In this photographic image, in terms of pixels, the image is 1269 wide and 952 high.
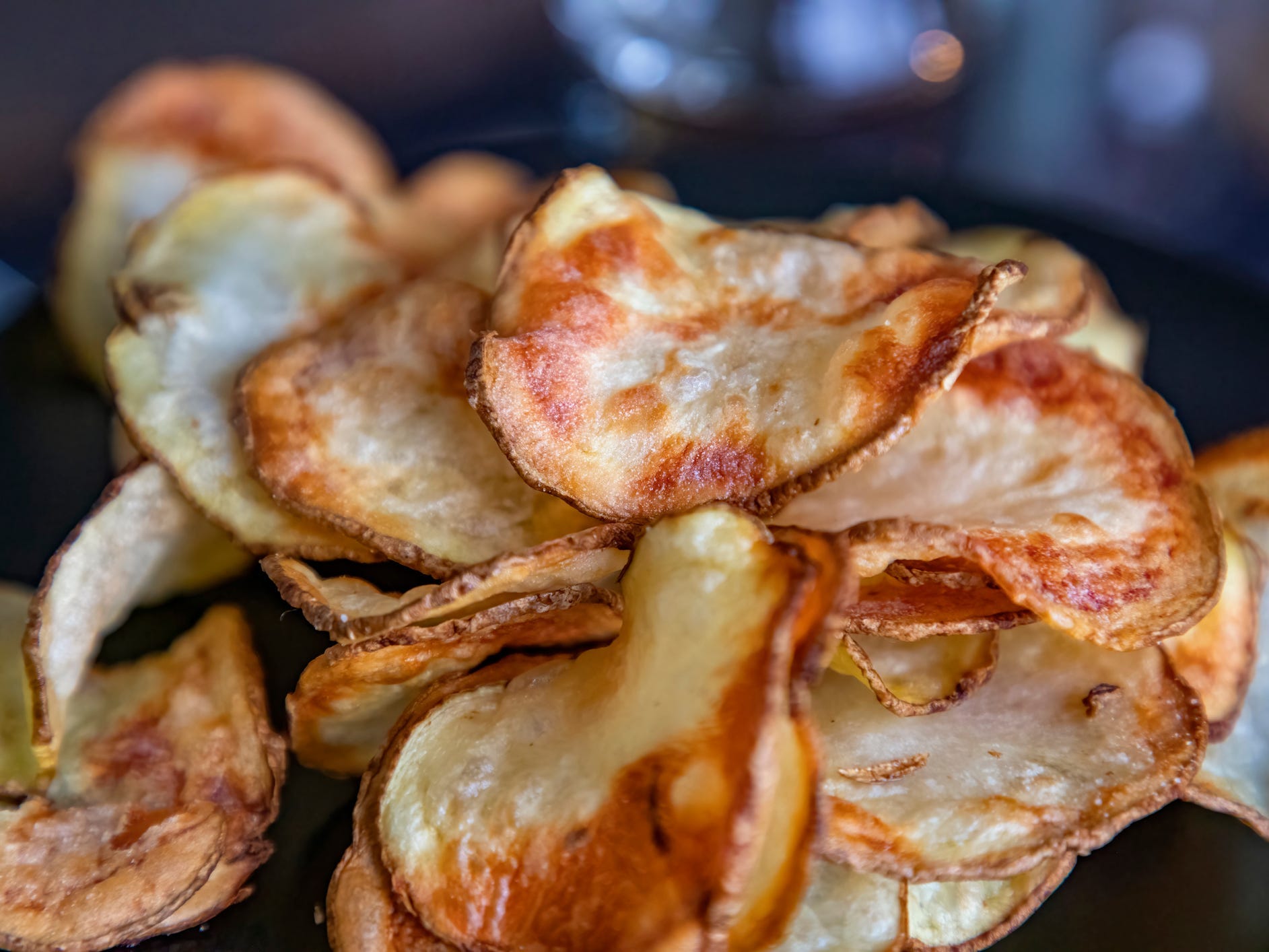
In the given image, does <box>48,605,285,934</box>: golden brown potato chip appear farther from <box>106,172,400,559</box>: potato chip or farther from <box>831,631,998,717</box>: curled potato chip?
<box>831,631,998,717</box>: curled potato chip

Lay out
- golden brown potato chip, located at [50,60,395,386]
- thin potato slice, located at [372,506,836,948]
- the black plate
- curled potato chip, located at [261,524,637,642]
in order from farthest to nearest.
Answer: golden brown potato chip, located at [50,60,395,386], the black plate, curled potato chip, located at [261,524,637,642], thin potato slice, located at [372,506,836,948]

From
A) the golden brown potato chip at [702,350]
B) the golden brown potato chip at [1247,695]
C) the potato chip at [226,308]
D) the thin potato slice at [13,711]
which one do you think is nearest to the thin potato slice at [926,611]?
the golden brown potato chip at [702,350]

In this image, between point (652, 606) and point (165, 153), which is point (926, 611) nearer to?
point (652, 606)

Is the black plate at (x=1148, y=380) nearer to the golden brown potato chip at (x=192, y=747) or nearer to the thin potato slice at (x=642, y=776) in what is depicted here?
the golden brown potato chip at (x=192, y=747)

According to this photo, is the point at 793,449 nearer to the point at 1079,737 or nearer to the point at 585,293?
the point at 585,293

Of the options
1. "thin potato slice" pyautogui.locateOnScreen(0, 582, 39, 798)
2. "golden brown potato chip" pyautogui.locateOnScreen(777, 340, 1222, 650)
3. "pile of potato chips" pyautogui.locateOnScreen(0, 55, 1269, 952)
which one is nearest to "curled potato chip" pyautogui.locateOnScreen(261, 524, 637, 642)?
"pile of potato chips" pyautogui.locateOnScreen(0, 55, 1269, 952)

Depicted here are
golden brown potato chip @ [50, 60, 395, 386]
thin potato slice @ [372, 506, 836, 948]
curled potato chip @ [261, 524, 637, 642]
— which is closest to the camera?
thin potato slice @ [372, 506, 836, 948]

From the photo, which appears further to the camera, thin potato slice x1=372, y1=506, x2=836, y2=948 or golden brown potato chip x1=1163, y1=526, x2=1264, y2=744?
golden brown potato chip x1=1163, y1=526, x2=1264, y2=744

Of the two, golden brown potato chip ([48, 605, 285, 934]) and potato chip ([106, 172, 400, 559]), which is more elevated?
potato chip ([106, 172, 400, 559])
